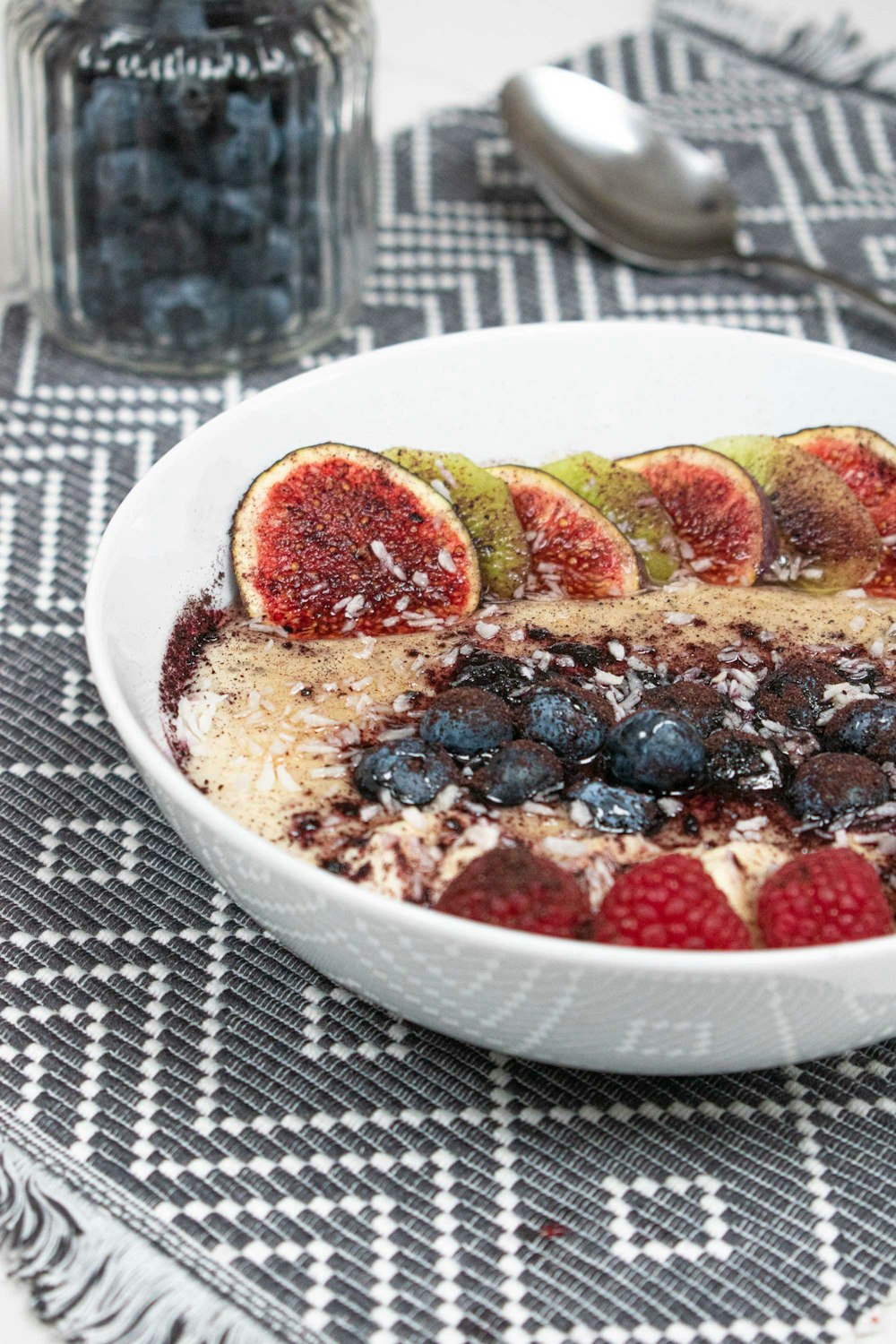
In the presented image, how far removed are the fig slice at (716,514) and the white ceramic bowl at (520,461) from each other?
0.37 ft

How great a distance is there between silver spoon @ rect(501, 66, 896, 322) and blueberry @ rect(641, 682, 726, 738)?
65.2 inches

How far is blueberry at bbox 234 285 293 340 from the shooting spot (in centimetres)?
288

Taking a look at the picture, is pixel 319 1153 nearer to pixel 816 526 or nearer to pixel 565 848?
pixel 565 848

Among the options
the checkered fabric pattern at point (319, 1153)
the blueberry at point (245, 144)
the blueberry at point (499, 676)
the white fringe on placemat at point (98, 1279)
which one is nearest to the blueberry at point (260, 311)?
the blueberry at point (245, 144)

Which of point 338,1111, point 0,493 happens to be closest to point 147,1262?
point 338,1111

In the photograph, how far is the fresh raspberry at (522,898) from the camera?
1.46 meters

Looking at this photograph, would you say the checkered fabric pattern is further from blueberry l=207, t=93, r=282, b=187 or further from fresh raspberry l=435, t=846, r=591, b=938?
blueberry l=207, t=93, r=282, b=187

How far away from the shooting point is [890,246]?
11.2 ft

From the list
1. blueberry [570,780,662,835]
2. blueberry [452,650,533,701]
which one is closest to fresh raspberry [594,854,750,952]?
blueberry [570,780,662,835]

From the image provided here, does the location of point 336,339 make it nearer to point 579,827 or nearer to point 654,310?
point 654,310

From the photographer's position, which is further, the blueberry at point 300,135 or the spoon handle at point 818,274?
the spoon handle at point 818,274

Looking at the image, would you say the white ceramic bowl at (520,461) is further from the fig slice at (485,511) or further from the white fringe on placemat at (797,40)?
the white fringe on placemat at (797,40)

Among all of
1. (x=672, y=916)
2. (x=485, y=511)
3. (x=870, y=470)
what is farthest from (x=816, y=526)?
(x=672, y=916)

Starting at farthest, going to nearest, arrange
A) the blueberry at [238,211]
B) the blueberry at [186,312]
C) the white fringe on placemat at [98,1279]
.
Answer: the blueberry at [186,312] → the blueberry at [238,211] → the white fringe on placemat at [98,1279]
